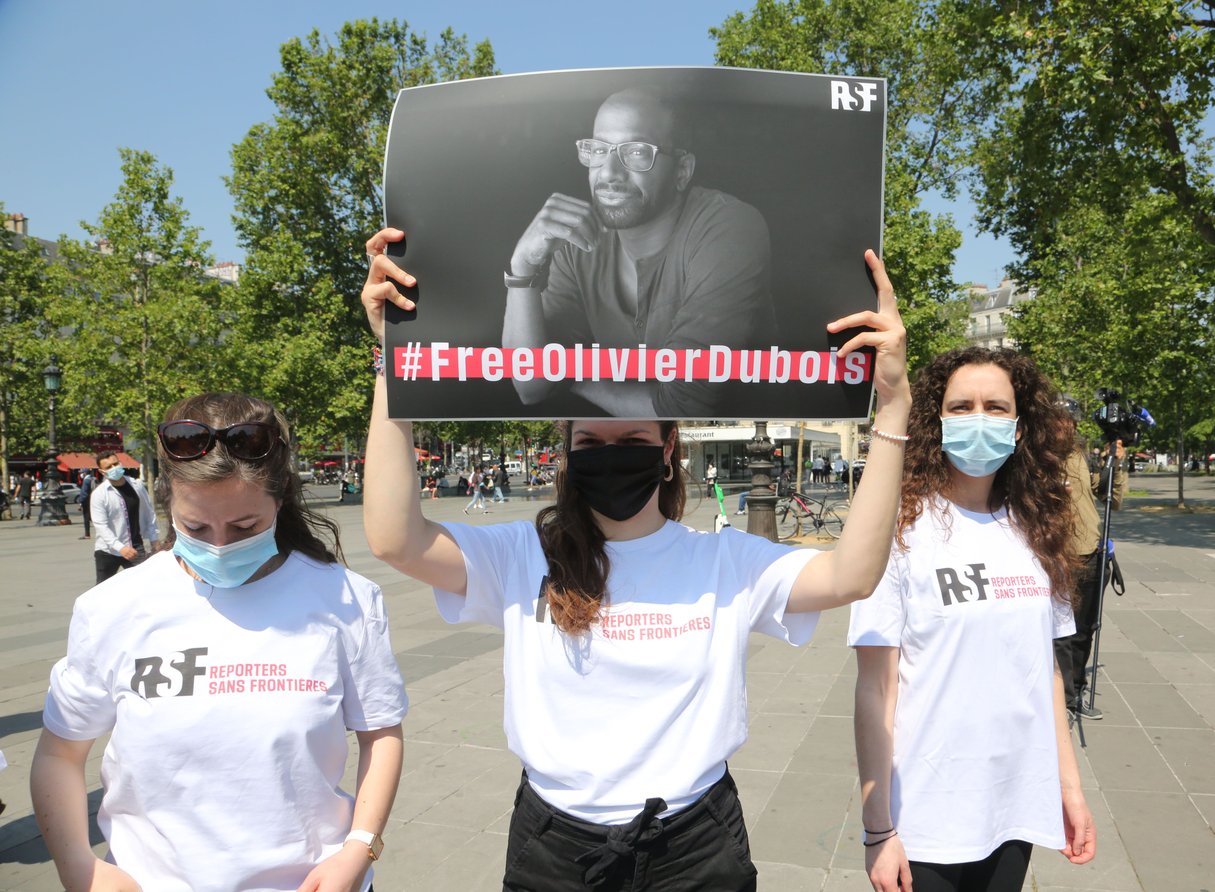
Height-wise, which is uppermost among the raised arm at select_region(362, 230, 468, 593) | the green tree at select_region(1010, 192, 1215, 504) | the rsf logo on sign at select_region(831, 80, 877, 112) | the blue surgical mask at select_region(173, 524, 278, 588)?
the green tree at select_region(1010, 192, 1215, 504)

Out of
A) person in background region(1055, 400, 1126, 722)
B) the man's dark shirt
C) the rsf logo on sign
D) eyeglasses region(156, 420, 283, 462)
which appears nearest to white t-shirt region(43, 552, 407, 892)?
eyeglasses region(156, 420, 283, 462)

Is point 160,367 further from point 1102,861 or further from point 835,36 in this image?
point 1102,861

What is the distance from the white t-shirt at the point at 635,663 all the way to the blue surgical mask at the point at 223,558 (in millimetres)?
410

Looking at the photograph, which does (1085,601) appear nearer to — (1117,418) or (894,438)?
(1117,418)

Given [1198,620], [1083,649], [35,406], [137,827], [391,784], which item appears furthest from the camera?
[35,406]

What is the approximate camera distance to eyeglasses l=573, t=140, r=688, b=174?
1.92 m

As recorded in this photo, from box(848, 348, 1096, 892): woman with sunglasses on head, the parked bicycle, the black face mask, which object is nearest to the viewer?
the black face mask

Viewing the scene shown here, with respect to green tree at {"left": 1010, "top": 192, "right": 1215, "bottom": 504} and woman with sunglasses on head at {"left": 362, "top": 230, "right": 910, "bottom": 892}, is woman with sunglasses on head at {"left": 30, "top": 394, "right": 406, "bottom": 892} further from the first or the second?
green tree at {"left": 1010, "top": 192, "right": 1215, "bottom": 504}

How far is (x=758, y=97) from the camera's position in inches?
77.2

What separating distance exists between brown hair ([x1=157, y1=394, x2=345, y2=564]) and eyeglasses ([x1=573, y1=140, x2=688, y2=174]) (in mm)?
926

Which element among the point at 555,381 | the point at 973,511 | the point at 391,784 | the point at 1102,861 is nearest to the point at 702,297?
the point at 555,381

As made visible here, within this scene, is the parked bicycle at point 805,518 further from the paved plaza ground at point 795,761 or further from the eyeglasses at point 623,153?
the eyeglasses at point 623,153

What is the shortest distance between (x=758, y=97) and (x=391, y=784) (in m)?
1.71

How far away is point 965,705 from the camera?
2215 mm
